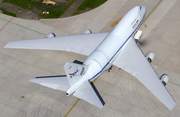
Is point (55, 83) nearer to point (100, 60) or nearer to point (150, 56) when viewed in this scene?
point (100, 60)

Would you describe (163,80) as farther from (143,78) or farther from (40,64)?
(40,64)

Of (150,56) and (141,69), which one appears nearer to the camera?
(141,69)

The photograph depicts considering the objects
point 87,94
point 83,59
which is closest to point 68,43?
point 83,59

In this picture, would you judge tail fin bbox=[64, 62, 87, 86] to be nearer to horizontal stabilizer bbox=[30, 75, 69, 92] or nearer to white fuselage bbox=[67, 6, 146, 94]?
white fuselage bbox=[67, 6, 146, 94]

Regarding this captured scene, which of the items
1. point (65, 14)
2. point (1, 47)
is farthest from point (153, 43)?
point (1, 47)

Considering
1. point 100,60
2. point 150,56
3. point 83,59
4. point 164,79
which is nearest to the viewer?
point 100,60

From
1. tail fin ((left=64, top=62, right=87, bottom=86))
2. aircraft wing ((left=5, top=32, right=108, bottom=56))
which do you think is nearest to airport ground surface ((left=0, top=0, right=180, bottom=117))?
aircraft wing ((left=5, top=32, right=108, bottom=56))

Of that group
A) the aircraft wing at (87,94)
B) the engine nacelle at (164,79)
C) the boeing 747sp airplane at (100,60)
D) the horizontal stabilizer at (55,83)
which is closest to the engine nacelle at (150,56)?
the boeing 747sp airplane at (100,60)
